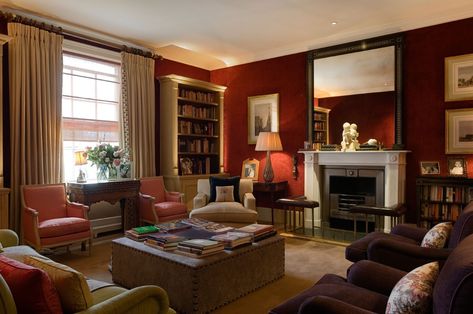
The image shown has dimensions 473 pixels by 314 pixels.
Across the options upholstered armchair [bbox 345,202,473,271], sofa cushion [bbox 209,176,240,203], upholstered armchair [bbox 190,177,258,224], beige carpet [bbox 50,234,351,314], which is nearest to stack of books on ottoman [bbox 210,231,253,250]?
beige carpet [bbox 50,234,351,314]

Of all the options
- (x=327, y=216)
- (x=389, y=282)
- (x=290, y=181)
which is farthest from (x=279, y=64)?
(x=389, y=282)

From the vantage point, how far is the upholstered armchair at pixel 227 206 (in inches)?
182

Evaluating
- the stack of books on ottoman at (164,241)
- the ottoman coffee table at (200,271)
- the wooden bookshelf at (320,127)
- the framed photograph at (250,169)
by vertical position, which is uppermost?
the wooden bookshelf at (320,127)

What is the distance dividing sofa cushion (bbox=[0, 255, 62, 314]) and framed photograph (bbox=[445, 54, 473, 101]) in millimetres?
4828

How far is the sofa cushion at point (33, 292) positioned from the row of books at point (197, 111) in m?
4.82

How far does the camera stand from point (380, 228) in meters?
4.89

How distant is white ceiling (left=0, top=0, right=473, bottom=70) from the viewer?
410 centimetres

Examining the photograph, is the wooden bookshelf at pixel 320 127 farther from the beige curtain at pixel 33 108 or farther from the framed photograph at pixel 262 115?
the beige curtain at pixel 33 108

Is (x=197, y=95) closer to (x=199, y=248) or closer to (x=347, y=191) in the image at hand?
(x=347, y=191)

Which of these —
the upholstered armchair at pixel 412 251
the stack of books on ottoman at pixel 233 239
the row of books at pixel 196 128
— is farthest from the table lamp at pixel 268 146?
the upholstered armchair at pixel 412 251

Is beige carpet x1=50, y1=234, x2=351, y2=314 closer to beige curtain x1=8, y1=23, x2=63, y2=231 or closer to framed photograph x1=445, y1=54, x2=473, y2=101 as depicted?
beige curtain x1=8, y1=23, x2=63, y2=231

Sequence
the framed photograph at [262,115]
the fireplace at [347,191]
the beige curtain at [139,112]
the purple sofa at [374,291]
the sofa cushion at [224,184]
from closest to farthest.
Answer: the purple sofa at [374,291]
the fireplace at [347,191]
the sofa cushion at [224,184]
the beige curtain at [139,112]
the framed photograph at [262,115]

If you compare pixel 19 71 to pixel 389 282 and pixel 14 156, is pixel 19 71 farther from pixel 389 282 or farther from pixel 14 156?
pixel 389 282

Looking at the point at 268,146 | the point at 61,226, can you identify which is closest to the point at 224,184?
the point at 268,146
